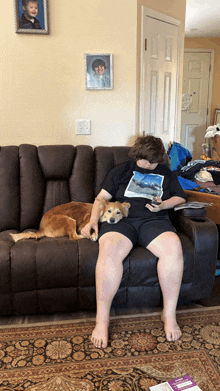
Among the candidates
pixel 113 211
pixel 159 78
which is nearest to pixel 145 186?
pixel 113 211

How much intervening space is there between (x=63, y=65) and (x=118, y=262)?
6.29 feet

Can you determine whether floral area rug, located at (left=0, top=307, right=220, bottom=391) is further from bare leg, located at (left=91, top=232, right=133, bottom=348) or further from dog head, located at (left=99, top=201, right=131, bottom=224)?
dog head, located at (left=99, top=201, right=131, bottom=224)

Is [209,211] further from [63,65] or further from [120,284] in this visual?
[63,65]

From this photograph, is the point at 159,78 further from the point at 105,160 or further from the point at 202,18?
the point at 202,18

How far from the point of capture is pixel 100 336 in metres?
1.63

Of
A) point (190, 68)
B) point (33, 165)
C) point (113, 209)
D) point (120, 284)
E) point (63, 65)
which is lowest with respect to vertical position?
point (120, 284)

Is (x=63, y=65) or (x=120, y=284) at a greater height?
(x=63, y=65)

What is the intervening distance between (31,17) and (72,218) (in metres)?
1.79

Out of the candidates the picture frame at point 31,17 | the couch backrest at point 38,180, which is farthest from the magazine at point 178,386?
the picture frame at point 31,17

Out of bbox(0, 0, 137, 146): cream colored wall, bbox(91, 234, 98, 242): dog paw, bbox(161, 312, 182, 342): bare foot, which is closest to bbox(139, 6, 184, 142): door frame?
bbox(0, 0, 137, 146): cream colored wall

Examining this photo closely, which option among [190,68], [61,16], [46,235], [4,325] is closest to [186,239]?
[46,235]

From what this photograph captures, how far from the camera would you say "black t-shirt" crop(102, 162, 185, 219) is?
1.99 m

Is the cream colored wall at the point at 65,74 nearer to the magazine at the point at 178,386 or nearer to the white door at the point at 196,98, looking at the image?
the magazine at the point at 178,386

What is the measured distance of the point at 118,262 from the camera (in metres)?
1.70
